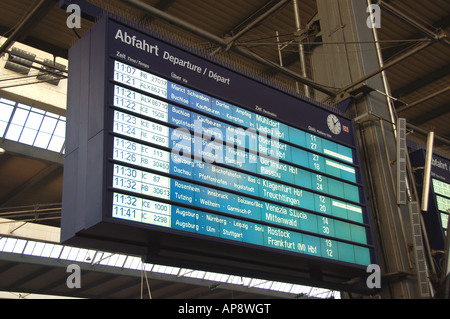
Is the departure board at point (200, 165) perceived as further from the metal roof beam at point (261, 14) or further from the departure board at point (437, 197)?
the metal roof beam at point (261, 14)

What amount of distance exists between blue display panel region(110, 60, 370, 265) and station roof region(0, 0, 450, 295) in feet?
6.19

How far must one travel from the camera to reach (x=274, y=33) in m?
14.9

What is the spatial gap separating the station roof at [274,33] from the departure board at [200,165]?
4.31ft

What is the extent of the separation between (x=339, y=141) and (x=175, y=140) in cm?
362

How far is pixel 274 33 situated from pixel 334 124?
5.33 meters

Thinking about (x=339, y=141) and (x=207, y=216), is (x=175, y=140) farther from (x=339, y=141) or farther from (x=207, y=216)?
(x=339, y=141)

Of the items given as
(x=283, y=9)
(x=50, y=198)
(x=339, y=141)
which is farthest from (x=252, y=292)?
(x=339, y=141)

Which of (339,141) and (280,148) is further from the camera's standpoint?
(339,141)

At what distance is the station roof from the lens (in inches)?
463

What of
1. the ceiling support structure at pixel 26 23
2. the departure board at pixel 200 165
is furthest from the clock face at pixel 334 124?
the ceiling support structure at pixel 26 23

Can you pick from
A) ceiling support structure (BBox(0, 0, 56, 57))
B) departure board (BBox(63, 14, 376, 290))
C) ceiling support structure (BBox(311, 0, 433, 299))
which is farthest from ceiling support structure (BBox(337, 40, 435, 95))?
ceiling support structure (BBox(0, 0, 56, 57))

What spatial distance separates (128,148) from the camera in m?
7.07

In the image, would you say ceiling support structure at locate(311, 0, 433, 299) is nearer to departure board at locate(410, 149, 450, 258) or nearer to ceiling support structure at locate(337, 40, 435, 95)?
ceiling support structure at locate(337, 40, 435, 95)

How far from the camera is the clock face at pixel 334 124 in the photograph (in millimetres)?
10180
